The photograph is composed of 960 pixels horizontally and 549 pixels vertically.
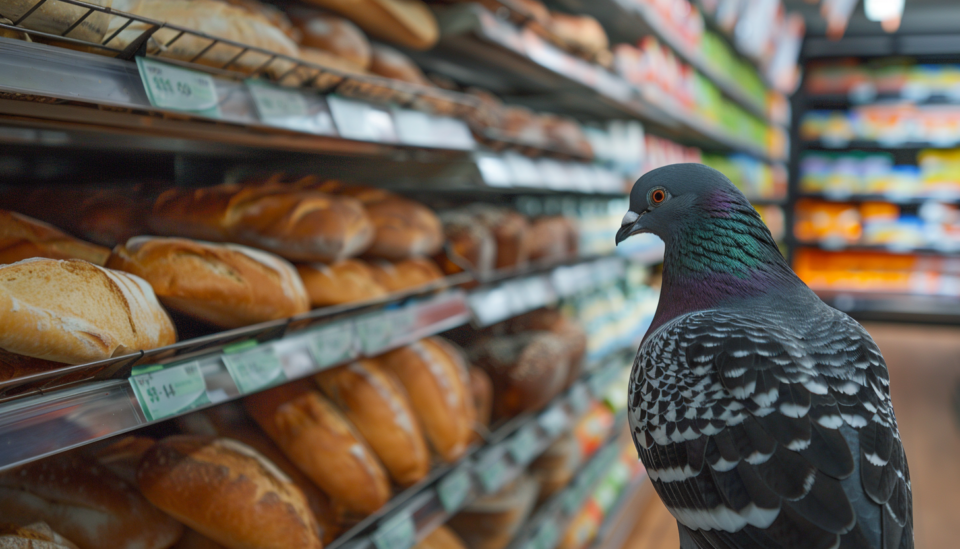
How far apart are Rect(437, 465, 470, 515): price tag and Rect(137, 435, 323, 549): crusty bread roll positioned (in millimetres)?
419

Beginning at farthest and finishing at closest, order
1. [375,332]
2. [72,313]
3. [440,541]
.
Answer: [440,541]
[375,332]
[72,313]

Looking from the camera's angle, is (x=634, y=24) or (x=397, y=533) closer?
(x=397, y=533)

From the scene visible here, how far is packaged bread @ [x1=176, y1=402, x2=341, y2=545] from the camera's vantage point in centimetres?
117

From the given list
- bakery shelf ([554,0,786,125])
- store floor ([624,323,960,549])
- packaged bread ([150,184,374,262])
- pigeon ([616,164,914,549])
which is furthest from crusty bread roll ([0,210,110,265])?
store floor ([624,323,960,549])

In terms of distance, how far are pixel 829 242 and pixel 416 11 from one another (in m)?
6.09

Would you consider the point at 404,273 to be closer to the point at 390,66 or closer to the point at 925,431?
the point at 390,66

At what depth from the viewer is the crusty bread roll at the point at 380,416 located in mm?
1355

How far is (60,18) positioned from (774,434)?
0.97 metres

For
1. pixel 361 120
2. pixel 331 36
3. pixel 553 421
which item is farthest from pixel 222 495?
pixel 553 421

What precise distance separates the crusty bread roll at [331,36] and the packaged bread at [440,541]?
1.14m

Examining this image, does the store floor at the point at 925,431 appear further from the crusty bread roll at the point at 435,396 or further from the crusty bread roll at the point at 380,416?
the crusty bread roll at the point at 380,416

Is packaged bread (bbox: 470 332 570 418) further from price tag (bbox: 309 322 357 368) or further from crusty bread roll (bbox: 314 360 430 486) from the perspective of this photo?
price tag (bbox: 309 322 357 368)

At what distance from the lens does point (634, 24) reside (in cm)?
300

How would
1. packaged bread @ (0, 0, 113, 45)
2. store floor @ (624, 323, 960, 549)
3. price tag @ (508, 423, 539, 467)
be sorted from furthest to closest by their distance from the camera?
1. store floor @ (624, 323, 960, 549)
2. price tag @ (508, 423, 539, 467)
3. packaged bread @ (0, 0, 113, 45)
